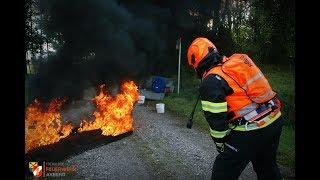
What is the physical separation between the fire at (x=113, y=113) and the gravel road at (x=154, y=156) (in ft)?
1.01

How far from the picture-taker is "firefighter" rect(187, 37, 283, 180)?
13.8 ft

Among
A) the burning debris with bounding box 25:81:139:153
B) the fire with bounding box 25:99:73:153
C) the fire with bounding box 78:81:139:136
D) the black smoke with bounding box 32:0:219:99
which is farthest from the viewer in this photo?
the black smoke with bounding box 32:0:219:99

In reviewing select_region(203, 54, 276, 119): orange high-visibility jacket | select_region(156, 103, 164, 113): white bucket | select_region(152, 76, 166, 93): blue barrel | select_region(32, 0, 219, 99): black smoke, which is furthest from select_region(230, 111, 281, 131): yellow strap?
select_region(152, 76, 166, 93): blue barrel

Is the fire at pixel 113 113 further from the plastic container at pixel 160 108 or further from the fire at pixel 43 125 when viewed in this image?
the plastic container at pixel 160 108

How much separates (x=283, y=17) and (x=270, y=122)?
319 cm

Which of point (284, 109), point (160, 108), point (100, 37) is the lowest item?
point (160, 108)

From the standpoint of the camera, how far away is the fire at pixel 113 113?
8.16 metres

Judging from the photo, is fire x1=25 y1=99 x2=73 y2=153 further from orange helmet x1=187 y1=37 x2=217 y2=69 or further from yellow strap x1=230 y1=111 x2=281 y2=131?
yellow strap x1=230 y1=111 x2=281 y2=131

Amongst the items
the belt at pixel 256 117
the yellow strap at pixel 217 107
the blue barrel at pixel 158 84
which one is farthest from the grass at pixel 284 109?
the yellow strap at pixel 217 107

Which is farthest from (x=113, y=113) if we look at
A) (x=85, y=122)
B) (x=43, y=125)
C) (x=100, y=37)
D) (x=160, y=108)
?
(x=160, y=108)

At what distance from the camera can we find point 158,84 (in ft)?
38.4

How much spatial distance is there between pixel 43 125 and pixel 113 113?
1.67 meters

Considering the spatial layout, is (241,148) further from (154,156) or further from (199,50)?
(154,156)
